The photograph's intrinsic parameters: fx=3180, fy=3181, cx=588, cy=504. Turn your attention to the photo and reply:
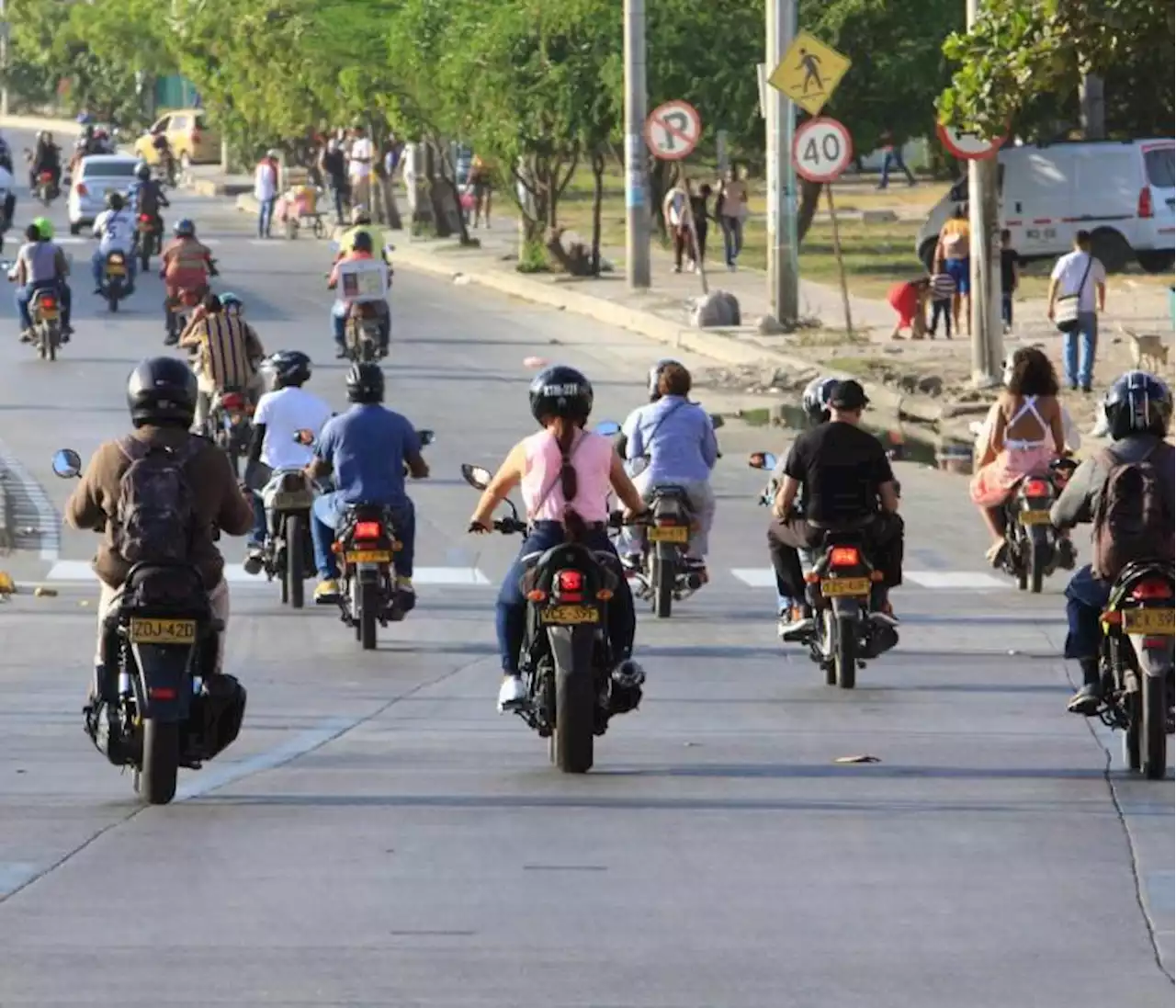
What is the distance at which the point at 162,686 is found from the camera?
10.8m

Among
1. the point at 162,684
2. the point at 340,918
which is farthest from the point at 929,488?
Answer: the point at 340,918

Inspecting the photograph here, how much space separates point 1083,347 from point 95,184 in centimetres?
3443

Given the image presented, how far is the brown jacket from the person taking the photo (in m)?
11.1

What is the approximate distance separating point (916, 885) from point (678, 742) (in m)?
4.00

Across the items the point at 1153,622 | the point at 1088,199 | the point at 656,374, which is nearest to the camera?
the point at 1153,622

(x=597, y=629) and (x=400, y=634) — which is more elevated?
(x=597, y=629)

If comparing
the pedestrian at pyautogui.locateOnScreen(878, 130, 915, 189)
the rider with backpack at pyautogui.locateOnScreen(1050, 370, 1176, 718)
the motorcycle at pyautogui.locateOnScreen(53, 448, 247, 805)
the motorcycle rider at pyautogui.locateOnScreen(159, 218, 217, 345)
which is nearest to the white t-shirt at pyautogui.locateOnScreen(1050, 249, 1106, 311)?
the motorcycle rider at pyautogui.locateOnScreen(159, 218, 217, 345)

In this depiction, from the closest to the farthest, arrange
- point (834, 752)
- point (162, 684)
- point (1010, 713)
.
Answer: point (162, 684) → point (834, 752) → point (1010, 713)

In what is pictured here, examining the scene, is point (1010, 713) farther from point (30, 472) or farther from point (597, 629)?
point (30, 472)

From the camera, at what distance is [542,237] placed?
4869 centimetres

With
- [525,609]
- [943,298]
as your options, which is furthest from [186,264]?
[525,609]

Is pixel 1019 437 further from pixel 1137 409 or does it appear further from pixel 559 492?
pixel 559 492

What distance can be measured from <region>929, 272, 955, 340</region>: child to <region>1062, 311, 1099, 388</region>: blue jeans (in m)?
5.65

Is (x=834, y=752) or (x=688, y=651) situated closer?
(x=834, y=752)
